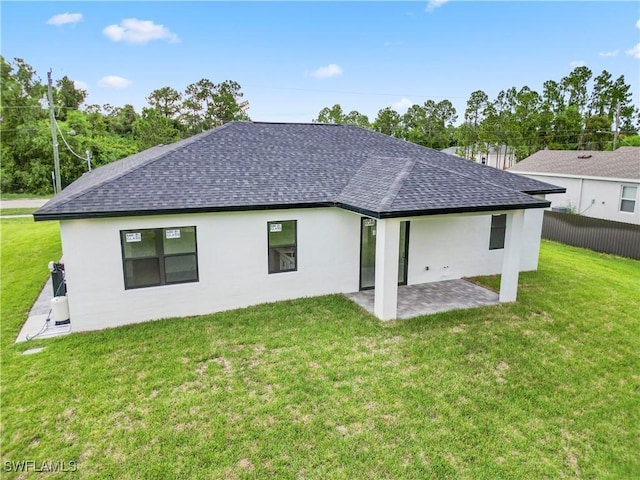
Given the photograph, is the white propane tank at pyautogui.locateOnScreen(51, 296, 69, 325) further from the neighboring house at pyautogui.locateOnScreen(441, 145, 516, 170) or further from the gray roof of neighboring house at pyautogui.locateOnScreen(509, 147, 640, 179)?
the neighboring house at pyautogui.locateOnScreen(441, 145, 516, 170)

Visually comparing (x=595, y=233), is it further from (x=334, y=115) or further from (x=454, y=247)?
(x=334, y=115)

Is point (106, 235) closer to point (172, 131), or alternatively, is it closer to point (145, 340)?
point (145, 340)

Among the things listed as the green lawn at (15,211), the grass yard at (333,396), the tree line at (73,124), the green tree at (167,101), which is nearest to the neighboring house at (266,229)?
the grass yard at (333,396)

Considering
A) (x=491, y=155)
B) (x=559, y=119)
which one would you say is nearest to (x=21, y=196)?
(x=559, y=119)

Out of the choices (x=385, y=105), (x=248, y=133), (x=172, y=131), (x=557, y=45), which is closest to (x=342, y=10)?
(x=248, y=133)

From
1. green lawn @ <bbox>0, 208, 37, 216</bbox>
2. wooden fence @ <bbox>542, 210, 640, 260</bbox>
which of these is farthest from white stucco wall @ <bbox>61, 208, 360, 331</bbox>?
green lawn @ <bbox>0, 208, 37, 216</bbox>

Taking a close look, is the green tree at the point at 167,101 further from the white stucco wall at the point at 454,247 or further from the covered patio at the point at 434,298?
the covered patio at the point at 434,298

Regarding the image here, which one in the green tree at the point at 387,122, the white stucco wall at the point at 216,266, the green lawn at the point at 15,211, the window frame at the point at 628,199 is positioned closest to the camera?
the white stucco wall at the point at 216,266
